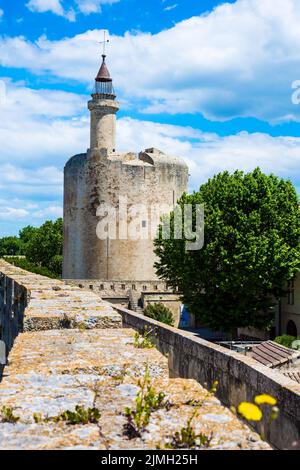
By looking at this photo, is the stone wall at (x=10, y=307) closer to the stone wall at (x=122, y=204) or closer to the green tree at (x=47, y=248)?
the stone wall at (x=122, y=204)

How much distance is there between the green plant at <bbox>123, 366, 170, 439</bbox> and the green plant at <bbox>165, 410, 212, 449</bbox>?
221 millimetres

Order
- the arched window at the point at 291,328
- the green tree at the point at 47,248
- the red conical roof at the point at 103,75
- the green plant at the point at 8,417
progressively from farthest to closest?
the green tree at the point at 47,248, the red conical roof at the point at 103,75, the arched window at the point at 291,328, the green plant at the point at 8,417

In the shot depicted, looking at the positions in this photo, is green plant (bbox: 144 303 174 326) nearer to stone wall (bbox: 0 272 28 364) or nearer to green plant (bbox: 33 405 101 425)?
stone wall (bbox: 0 272 28 364)

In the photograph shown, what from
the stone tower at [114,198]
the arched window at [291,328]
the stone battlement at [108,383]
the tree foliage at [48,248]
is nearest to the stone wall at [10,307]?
the stone battlement at [108,383]

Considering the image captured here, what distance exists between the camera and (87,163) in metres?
55.3

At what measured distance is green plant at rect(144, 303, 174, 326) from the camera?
4541cm

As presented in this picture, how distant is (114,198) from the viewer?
5400cm

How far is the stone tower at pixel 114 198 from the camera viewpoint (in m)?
54.2

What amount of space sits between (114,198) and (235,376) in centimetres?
4765

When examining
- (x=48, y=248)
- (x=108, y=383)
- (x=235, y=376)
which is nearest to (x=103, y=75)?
(x=48, y=248)

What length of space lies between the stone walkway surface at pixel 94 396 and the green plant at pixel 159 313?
131 feet

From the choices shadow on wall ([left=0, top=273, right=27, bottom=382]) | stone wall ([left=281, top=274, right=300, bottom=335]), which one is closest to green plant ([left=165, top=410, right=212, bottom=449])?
shadow on wall ([left=0, top=273, right=27, bottom=382])
